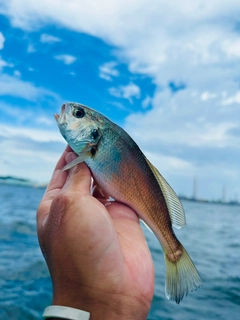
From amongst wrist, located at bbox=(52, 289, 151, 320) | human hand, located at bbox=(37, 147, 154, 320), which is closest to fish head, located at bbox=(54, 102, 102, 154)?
human hand, located at bbox=(37, 147, 154, 320)

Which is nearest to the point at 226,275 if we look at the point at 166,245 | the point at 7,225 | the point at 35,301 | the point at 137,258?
the point at 35,301

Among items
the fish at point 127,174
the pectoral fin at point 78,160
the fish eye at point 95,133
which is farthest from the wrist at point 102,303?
the fish eye at point 95,133

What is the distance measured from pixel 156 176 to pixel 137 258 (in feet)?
3.21

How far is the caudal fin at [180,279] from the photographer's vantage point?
9.46 feet

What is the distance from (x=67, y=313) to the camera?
2098 millimetres

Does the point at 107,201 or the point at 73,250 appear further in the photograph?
the point at 107,201

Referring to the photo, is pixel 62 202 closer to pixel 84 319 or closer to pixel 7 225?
pixel 84 319

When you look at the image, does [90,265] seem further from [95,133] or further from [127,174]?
[95,133]

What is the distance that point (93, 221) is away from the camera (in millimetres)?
2301

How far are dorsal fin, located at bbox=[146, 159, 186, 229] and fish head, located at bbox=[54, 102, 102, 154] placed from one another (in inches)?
23.5

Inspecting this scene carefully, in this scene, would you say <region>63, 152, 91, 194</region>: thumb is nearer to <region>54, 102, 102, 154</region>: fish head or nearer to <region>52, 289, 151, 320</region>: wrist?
<region>54, 102, 102, 154</region>: fish head

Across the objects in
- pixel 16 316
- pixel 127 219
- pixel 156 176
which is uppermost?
pixel 156 176

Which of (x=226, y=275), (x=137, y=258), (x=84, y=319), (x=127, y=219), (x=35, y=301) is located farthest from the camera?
(x=226, y=275)

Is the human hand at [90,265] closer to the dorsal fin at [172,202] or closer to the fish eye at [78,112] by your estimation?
the dorsal fin at [172,202]
